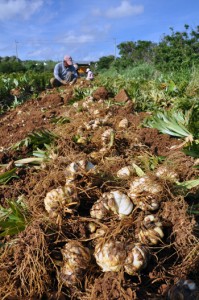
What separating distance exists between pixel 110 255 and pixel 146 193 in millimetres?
503

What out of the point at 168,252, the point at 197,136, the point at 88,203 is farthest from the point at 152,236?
the point at 197,136

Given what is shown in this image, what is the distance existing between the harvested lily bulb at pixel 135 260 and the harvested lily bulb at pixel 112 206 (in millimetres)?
301

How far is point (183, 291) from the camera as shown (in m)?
1.36

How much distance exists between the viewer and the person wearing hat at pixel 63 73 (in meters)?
11.5

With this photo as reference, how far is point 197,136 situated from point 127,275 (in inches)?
76.2

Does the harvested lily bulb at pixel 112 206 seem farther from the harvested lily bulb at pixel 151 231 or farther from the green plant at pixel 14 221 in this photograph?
the green plant at pixel 14 221

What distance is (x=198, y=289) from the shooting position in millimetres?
1367

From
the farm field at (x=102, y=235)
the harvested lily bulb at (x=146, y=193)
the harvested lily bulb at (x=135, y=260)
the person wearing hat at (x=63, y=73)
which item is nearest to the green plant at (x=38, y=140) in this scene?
the farm field at (x=102, y=235)

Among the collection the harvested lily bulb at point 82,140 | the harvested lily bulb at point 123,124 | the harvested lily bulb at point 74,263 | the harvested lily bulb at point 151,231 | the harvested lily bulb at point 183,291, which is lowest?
the harvested lily bulb at point 183,291

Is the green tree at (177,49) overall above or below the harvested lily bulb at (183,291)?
above

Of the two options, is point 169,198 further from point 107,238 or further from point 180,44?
point 180,44

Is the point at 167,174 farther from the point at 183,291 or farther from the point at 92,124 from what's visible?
the point at 92,124

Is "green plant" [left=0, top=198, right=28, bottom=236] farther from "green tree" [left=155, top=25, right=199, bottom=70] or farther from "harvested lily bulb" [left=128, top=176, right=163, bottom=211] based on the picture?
"green tree" [left=155, top=25, right=199, bottom=70]

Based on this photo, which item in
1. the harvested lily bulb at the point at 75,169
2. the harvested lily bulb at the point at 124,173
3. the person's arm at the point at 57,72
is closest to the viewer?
the harvested lily bulb at the point at 75,169
